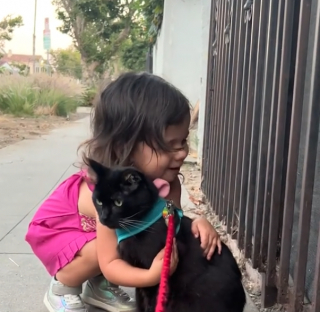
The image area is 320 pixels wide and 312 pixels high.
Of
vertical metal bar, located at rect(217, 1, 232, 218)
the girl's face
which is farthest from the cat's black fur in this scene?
vertical metal bar, located at rect(217, 1, 232, 218)

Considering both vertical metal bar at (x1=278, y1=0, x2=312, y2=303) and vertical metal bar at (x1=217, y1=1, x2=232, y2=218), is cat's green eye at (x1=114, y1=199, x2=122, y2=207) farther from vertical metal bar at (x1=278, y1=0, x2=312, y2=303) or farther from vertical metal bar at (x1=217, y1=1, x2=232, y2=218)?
vertical metal bar at (x1=217, y1=1, x2=232, y2=218)

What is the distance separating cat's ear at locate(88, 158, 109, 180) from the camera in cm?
157

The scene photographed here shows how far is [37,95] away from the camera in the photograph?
1520 cm

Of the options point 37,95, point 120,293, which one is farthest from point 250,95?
point 37,95

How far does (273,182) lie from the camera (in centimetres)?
185

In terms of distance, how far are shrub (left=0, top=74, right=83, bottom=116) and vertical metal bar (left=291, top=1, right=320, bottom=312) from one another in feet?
42.7

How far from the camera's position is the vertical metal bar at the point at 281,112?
68.7 inches

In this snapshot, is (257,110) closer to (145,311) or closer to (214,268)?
(214,268)

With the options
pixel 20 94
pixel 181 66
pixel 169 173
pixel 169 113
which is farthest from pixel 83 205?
pixel 20 94

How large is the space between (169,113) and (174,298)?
690 mm

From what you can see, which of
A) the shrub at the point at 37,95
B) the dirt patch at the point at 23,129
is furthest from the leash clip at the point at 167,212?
the shrub at the point at 37,95

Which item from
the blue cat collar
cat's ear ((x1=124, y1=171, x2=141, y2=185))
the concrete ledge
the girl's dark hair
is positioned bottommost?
the concrete ledge

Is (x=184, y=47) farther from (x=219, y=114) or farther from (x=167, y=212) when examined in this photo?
(x=167, y=212)

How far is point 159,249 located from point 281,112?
2.30 ft
